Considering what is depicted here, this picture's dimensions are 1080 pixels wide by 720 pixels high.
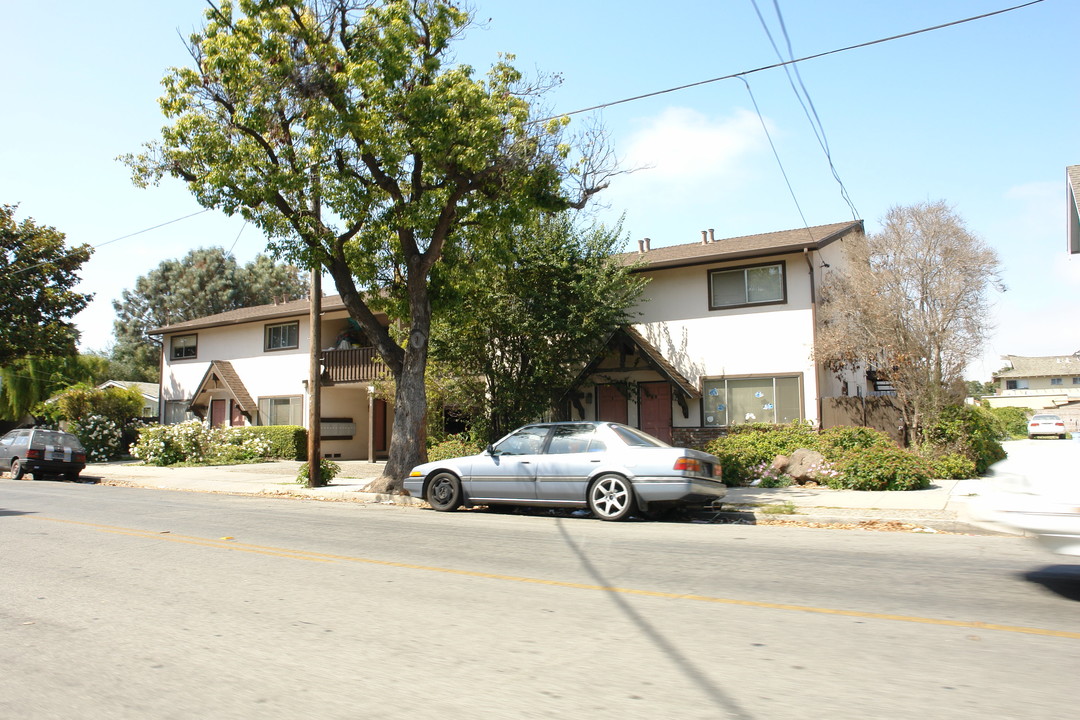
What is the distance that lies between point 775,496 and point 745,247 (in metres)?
8.98

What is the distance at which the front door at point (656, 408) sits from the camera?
68.8 ft

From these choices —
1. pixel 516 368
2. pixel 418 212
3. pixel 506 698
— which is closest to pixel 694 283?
pixel 516 368

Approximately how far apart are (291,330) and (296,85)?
57.3 ft

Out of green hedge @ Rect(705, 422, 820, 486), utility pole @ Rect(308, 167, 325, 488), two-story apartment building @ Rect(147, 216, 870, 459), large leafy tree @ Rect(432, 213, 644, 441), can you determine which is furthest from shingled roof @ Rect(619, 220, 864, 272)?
utility pole @ Rect(308, 167, 325, 488)

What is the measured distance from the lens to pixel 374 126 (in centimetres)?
1419

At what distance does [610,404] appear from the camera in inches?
854

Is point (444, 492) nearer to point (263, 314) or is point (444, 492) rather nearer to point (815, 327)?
point (815, 327)

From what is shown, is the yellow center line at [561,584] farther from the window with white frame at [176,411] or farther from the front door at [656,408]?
the window with white frame at [176,411]

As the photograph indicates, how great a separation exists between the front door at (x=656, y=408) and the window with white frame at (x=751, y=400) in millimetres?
990

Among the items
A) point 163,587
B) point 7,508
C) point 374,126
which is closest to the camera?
point 163,587

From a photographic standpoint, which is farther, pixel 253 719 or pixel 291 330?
pixel 291 330

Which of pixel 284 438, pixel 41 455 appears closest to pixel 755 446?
pixel 284 438

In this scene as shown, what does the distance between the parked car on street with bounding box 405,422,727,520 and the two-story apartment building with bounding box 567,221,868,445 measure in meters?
8.26

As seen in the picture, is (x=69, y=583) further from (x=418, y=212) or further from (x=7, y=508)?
(x=418, y=212)
